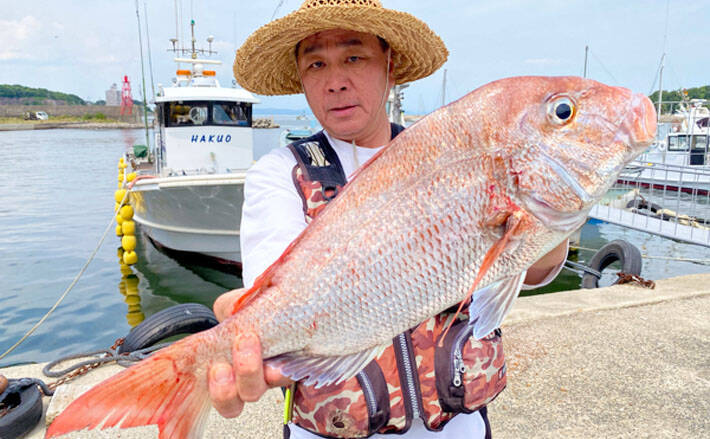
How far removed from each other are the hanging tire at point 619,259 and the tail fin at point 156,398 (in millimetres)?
6257

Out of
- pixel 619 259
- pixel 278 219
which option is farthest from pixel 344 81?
pixel 619 259

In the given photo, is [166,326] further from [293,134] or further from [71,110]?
[71,110]

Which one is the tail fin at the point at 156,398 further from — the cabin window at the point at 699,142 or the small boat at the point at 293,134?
the cabin window at the point at 699,142

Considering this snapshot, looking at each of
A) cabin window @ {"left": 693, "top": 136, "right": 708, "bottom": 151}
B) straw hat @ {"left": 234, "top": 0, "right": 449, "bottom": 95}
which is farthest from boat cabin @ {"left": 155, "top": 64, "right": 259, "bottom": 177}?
cabin window @ {"left": 693, "top": 136, "right": 708, "bottom": 151}

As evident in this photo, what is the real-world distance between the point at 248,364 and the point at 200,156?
10.1m

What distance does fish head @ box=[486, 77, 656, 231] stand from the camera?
45.9 inches

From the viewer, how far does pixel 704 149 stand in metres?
20.3

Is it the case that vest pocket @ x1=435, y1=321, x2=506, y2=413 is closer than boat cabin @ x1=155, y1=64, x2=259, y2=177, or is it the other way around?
vest pocket @ x1=435, y1=321, x2=506, y2=413

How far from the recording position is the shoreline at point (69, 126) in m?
81.8

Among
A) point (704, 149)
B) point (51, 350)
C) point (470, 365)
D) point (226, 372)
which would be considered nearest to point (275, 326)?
point (226, 372)

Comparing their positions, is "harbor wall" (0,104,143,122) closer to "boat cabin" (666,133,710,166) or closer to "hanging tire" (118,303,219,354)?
"boat cabin" (666,133,710,166)

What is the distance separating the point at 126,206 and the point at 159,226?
34.1 inches

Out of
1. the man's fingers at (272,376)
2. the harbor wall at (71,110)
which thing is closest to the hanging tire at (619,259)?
the man's fingers at (272,376)

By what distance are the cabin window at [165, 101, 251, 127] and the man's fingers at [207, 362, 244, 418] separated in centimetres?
1014
